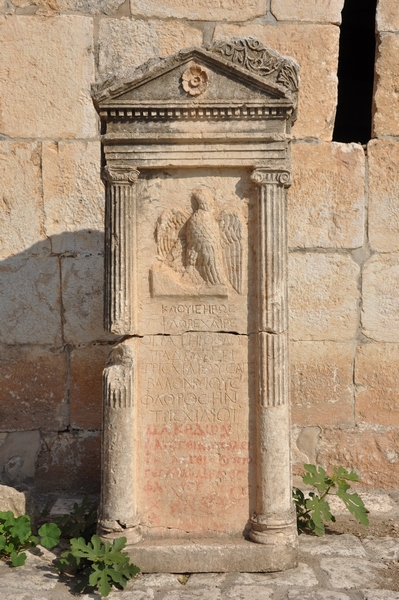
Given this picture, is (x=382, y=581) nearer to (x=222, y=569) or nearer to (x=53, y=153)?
(x=222, y=569)

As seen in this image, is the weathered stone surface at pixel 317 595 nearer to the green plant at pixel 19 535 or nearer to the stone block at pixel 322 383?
the green plant at pixel 19 535

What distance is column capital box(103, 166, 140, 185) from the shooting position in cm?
342

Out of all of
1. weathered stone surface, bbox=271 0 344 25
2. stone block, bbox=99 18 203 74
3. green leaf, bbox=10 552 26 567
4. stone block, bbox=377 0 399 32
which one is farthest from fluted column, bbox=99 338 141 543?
stone block, bbox=377 0 399 32

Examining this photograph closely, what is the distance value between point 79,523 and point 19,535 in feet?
1.29

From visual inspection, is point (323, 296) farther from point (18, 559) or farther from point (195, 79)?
point (18, 559)

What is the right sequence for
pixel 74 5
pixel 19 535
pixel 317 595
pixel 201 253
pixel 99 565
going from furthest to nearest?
pixel 74 5
pixel 19 535
pixel 201 253
pixel 99 565
pixel 317 595

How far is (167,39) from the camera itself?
4641mm

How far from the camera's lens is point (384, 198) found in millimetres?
4613

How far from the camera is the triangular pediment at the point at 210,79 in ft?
10.9

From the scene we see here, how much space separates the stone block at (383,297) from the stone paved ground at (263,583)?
156 centimetres

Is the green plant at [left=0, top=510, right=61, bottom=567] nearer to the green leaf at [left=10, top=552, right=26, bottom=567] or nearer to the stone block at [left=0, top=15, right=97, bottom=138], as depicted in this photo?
the green leaf at [left=10, top=552, right=26, bottom=567]

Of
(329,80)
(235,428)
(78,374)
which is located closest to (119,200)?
(235,428)

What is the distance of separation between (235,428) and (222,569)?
69 centimetres

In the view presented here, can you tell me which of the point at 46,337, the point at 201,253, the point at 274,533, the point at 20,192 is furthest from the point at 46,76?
the point at 274,533
